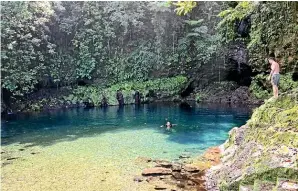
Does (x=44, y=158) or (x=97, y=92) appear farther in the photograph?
(x=97, y=92)

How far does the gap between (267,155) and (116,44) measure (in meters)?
21.7

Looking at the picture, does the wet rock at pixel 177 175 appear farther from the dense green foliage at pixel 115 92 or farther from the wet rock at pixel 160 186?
the dense green foliage at pixel 115 92

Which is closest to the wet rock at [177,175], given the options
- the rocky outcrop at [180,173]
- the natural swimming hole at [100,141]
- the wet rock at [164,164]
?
the rocky outcrop at [180,173]

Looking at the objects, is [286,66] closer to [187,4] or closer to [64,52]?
[187,4]

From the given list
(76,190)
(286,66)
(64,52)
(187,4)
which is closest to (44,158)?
(76,190)

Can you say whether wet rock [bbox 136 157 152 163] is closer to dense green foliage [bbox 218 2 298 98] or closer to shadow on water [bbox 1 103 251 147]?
shadow on water [bbox 1 103 251 147]

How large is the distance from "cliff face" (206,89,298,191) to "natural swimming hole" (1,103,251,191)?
2190 mm

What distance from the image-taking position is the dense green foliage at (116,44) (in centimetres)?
2516

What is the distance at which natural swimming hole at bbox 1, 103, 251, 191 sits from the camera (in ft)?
29.8

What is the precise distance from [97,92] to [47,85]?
3.69 metres

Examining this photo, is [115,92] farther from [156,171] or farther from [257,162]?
[257,162]

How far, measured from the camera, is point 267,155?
6.66m

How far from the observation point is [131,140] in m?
13.9

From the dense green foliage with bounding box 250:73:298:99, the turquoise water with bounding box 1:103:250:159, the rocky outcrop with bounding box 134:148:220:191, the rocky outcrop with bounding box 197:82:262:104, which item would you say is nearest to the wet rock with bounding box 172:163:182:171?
the rocky outcrop with bounding box 134:148:220:191
